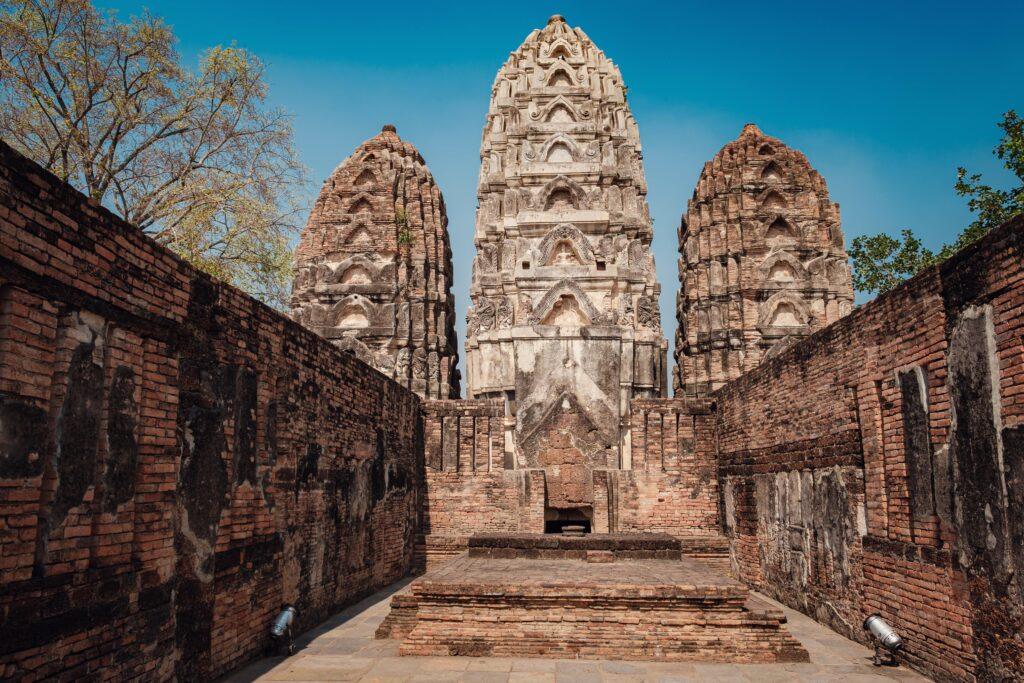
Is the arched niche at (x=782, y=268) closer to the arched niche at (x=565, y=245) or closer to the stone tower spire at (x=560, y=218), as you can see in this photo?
the stone tower spire at (x=560, y=218)

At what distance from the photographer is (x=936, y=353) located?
7203 mm

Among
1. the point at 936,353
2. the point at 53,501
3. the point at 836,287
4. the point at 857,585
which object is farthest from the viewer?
the point at 836,287

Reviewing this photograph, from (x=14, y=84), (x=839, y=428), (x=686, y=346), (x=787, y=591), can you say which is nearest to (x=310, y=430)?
(x=839, y=428)

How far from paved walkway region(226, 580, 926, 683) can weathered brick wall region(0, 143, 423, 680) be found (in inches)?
23.2

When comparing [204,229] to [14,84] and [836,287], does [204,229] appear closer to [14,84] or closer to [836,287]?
[14,84]

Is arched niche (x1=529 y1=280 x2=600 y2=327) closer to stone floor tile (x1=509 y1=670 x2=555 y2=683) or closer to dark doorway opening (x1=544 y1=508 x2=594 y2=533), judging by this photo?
dark doorway opening (x1=544 y1=508 x2=594 y2=533)

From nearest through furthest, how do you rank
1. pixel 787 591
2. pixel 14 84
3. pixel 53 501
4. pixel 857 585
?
pixel 53 501 < pixel 857 585 < pixel 787 591 < pixel 14 84

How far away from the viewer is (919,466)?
754 centimetres

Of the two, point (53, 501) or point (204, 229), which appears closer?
point (53, 501)

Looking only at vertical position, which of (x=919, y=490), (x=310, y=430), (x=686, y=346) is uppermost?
(x=686, y=346)

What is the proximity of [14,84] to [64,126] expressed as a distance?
1.20 m

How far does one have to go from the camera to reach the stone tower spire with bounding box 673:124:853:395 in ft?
95.0

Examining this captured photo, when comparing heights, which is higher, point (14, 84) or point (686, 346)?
point (14, 84)

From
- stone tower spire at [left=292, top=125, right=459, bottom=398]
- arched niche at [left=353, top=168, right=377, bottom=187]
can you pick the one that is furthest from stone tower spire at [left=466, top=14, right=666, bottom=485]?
arched niche at [left=353, top=168, right=377, bottom=187]
